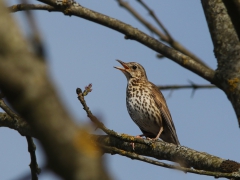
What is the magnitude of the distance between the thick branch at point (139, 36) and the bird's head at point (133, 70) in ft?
19.2

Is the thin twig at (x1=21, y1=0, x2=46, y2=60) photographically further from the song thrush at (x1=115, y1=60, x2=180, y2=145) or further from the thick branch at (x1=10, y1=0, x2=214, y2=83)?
the song thrush at (x1=115, y1=60, x2=180, y2=145)

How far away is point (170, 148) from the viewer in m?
5.16

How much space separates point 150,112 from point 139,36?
5270 millimetres

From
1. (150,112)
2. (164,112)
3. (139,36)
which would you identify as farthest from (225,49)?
(164,112)

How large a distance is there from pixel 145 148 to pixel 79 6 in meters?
1.88

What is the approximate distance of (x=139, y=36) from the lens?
3.62 metres

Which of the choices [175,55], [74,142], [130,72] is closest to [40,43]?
[74,142]

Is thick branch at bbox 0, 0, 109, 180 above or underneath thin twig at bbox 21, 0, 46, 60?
underneath

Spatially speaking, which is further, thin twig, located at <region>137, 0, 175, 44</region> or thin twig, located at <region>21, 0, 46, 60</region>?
thin twig, located at <region>137, 0, 175, 44</region>

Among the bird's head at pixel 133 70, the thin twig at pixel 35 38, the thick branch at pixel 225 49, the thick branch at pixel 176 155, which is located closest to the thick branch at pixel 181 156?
the thick branch at pixel 176 155

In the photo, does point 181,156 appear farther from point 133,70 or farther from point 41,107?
point 133,70

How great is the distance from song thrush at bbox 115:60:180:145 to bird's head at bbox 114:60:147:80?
534 mm

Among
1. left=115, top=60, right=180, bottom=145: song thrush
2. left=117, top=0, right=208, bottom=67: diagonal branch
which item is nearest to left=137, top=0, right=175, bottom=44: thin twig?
left=117, top=0, right=208, bottom=67: diagonal branch

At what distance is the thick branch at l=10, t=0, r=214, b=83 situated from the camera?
324 cm
